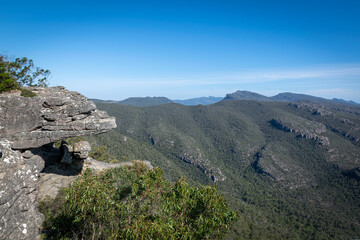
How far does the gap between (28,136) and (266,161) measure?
143 metres

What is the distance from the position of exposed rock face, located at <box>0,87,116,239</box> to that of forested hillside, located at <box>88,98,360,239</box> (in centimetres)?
5330

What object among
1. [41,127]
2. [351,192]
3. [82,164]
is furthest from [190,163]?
[41,127]

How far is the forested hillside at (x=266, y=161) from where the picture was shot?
271 feet

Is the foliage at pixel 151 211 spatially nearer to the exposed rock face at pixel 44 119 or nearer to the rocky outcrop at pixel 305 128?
the exposed rock face at pixel 44 119

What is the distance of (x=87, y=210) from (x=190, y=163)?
4816 inches

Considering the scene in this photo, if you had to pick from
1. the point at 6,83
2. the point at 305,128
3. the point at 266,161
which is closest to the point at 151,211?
the point at 6,83

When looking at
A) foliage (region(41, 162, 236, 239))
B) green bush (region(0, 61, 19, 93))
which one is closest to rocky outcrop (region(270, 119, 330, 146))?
foliage (region(41, 162, 236, 239))

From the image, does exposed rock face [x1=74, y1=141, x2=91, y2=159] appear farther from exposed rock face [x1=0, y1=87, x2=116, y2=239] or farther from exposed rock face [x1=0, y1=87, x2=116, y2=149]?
exposed rock face [x1=0, y1=87, x2=116, y2=149]

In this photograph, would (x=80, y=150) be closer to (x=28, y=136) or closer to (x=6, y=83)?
(x=28, y=136)

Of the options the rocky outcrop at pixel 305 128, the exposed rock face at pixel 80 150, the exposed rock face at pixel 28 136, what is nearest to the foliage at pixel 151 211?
the exposed rock face at pixel 28 136

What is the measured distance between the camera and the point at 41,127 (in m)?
15.3

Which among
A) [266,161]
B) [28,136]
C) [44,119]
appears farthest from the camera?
[266,161]

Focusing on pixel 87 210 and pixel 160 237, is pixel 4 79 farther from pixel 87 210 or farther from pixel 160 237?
pixel 160 237

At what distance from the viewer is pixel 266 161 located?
132750 mm
